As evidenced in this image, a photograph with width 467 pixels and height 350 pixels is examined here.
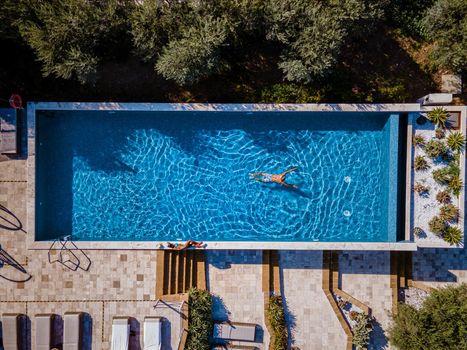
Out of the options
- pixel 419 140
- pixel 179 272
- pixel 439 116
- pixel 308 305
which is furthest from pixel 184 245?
pixel 439 116

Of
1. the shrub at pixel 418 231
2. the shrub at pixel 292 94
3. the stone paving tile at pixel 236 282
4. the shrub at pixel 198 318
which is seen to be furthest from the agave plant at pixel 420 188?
the shrub at pixel 198 318

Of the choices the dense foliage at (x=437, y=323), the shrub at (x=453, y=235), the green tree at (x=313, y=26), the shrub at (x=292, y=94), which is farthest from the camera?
the shrub at (x=292, y=94)

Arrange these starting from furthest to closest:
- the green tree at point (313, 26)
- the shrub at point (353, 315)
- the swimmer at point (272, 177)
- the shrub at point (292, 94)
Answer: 1. the shrub at point (353, 315)
2. the swimmer at point (272, 177)
3. the shrub at point (292, 94)
4. the green tree at point (313, 26)

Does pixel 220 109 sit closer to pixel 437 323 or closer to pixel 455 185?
pixel 455 185

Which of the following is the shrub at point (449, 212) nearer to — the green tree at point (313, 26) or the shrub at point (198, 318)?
the green tree at point (313, 26)

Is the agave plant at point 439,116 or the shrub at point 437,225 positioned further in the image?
the shrub at point 437,225

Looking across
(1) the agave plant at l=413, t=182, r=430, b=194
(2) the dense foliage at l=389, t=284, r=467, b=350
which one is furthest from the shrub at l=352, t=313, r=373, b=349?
(1) the agave plant at l=413, t=182, r=430, b=194
